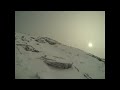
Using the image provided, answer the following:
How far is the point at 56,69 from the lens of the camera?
9.59 meters

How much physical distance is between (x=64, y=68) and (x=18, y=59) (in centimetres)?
397
